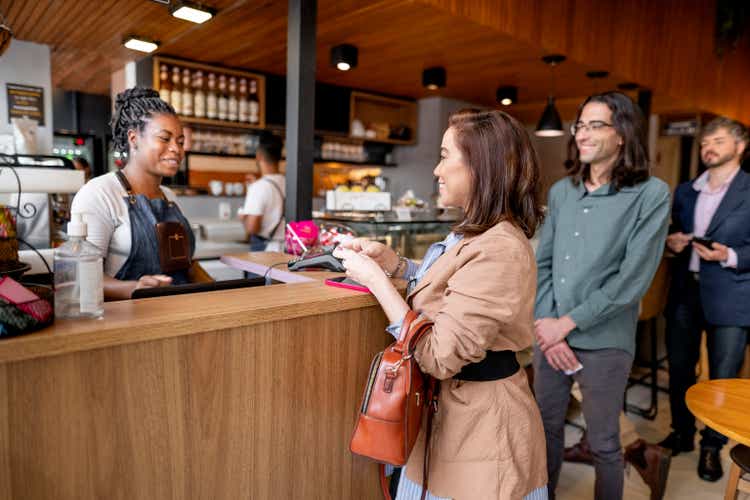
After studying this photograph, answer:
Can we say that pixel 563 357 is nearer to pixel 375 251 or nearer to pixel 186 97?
pixel 375 251

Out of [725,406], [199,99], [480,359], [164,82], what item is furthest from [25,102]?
[725,406]

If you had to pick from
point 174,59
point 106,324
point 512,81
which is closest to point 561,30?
point 512,81

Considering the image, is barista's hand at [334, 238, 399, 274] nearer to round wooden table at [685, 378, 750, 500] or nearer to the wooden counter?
the wooden counter

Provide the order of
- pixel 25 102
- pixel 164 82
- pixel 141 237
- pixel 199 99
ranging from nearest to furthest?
pixel 141 237
pixel 25 102
pixel 164 82
pixel 199 99

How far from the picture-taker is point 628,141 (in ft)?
6.23

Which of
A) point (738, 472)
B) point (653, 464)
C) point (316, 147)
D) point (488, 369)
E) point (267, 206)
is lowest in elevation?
point (653, 464)

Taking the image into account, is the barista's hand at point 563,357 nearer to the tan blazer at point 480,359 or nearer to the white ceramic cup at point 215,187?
the tan blazer at point 480,359

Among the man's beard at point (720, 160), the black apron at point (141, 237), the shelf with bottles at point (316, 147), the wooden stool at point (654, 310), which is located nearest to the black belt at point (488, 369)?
the black apron at point (141, 237)

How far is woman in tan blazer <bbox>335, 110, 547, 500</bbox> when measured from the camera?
116 cm

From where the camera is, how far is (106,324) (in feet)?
3.29

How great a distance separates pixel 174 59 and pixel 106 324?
4.13 m

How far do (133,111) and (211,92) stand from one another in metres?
3.22

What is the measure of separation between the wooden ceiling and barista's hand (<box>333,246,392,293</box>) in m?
2.15

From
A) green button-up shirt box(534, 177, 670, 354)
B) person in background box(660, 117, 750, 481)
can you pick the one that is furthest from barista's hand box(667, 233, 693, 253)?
green button-up shirt box(534, 177, 670, 354)
